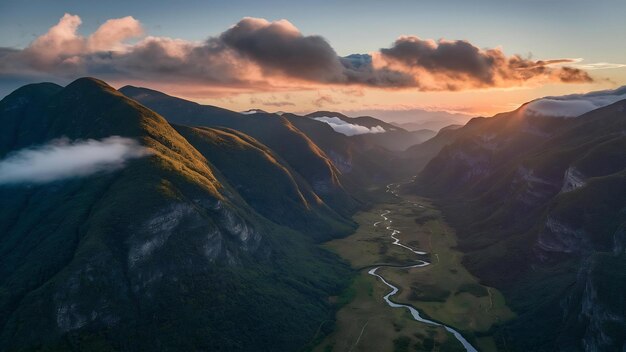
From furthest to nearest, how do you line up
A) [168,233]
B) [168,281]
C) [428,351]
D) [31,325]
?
[168,233]
[168,281]
[428,351]
[31,325]

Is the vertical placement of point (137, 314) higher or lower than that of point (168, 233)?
lower

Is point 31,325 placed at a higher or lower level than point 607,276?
lower

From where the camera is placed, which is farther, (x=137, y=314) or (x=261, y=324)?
(x=261, y=324)

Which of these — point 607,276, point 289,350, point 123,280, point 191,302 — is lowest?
point 289,350

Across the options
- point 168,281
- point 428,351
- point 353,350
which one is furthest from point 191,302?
point 428,351

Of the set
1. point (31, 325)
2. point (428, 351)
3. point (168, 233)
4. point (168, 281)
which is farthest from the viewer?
point (168, 233)

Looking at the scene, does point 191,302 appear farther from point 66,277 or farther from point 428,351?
point 428,351

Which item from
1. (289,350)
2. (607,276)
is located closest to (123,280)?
(289,350)

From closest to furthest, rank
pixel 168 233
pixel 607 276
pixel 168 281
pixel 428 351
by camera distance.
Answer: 1. pixel 607 276
2. pixel 428 351
3. pixel 168 281
4. pixel 168 233

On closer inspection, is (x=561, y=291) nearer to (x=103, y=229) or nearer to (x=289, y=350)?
(x=289, y=350)
